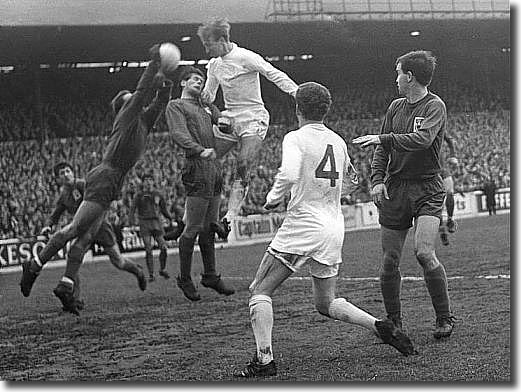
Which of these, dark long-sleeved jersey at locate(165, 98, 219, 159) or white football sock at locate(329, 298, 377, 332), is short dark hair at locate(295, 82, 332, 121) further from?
white football sock at locate(329, 298, 377, 332)

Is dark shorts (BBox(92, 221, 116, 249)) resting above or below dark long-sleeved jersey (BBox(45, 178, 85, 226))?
below

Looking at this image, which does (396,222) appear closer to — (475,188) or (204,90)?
(475,188)

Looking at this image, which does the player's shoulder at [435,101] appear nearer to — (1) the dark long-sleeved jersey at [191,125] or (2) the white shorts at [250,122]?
(2) the white shorts at [250,122]

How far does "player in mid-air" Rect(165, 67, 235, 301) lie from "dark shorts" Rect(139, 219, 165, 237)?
5.2 inches

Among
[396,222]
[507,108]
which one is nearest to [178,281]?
[396,222]

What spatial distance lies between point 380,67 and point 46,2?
160 cm

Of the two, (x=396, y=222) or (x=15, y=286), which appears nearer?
(x=396, y=222)

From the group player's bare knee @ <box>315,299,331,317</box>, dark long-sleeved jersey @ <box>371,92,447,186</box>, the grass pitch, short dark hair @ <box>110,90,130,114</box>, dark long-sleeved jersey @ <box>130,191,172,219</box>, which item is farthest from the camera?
short dark hair @ <box>110,90,130,114</box>

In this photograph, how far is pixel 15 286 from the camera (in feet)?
14.1

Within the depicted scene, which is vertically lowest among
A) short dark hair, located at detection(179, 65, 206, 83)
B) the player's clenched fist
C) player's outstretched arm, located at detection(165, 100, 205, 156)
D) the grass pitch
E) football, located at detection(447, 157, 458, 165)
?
the grass pitch

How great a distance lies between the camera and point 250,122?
4.05 meters

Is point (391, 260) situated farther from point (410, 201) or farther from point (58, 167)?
point (58, 167)

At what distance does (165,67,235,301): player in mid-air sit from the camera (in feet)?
13.3

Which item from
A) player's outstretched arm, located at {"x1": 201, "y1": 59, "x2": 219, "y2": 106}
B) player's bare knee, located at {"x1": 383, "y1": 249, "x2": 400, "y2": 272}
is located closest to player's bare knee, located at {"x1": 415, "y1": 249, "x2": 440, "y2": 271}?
player's bare knee, located at {"x1": 383, "y1": 249, "x2": 400, "y2": 272}
